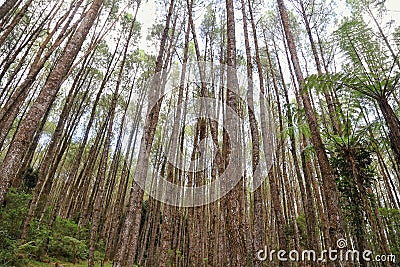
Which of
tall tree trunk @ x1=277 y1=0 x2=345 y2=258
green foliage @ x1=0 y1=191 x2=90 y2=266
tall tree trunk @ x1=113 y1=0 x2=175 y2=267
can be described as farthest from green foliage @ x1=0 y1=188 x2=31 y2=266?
tall tree trunk @ x1=277 y1=0 x2=345 y2=258

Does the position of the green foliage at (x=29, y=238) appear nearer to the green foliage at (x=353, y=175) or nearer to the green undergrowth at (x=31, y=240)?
the green undergrowth at (x=31, y=240)

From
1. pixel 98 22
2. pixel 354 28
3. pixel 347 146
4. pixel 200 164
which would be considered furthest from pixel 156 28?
pixel 347 146

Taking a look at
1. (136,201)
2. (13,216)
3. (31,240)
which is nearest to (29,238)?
(31,240)

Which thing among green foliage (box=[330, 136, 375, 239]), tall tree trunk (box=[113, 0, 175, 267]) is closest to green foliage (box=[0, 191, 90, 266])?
tall tree trunk (box=[113, 0, 175, 267])

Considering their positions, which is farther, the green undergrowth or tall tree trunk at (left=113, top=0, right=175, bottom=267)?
the green undergrowth

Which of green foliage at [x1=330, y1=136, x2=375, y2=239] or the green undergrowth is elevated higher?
green foliage at [x1=330, y1=136, x2=375, y2=239]

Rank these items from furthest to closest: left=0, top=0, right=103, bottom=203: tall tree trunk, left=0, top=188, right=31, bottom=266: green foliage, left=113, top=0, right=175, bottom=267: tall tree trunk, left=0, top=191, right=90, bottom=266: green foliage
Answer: left=0, top=188, right=31, bottom=266: green foliage < left=0, top=191, right=90, bottom=266: green foliage < left=113, top=0, right=175, bottom=267: tall tree trunk < left=0, top=0, right=103, bottom=203: tall tree trunk

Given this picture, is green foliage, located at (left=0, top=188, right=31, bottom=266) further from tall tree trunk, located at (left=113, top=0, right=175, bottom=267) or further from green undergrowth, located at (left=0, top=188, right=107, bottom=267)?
tall tree trunk, located at (left=113, top=0, right=175, bottom=267)

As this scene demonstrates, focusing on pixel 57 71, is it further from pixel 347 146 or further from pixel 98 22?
pixel 98 22

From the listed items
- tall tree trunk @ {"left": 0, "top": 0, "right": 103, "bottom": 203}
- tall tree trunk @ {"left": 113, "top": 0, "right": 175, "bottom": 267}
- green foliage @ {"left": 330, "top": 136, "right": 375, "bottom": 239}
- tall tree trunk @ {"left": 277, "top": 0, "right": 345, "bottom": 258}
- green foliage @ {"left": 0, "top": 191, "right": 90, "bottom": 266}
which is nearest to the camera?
tall tree trunk @ {"left": 0, "top": 0, "right": 103, "bottom": 203}

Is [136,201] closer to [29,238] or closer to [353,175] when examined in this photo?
[29,238]

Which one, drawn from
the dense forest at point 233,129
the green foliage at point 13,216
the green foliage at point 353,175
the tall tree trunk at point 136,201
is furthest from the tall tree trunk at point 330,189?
the green foliage at point 13,216

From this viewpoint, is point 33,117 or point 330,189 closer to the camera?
point 33,117

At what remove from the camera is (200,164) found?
10.9 m
